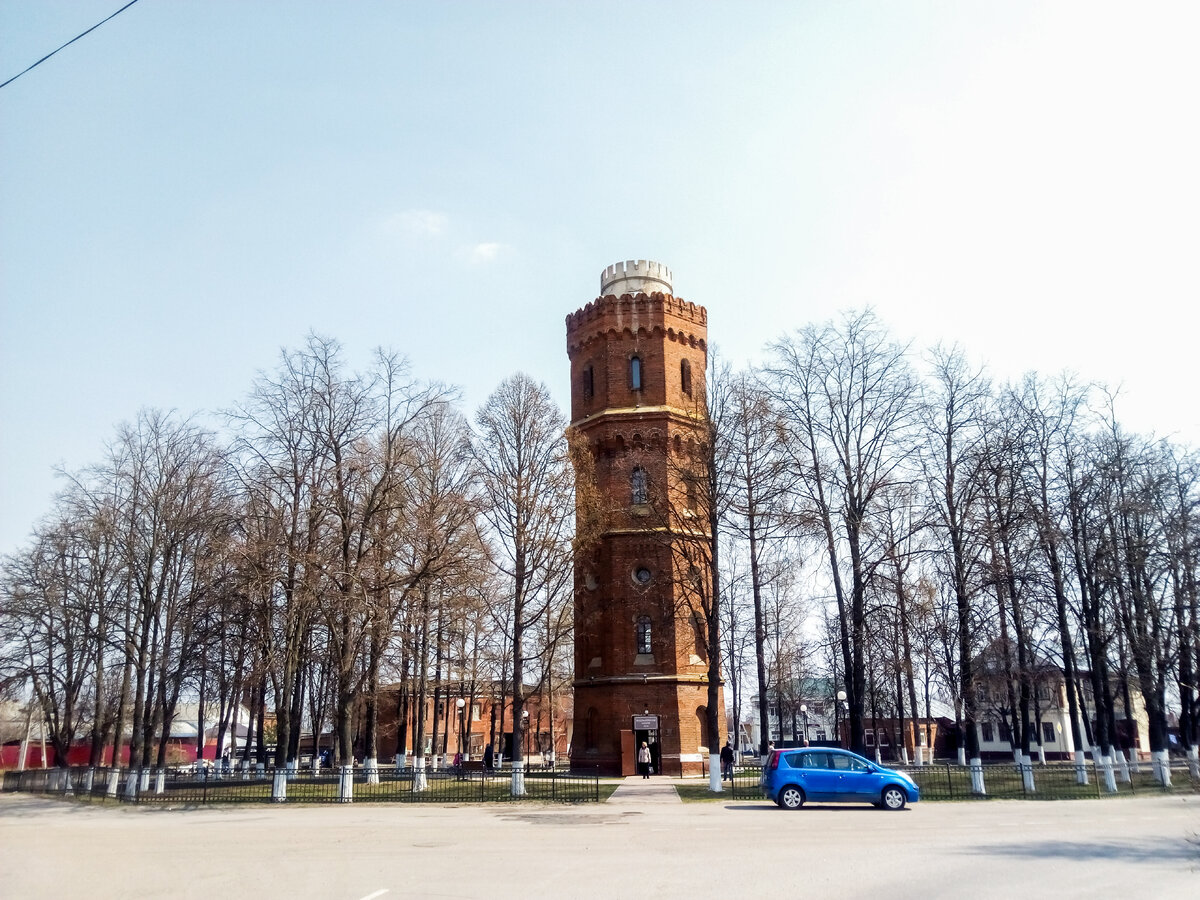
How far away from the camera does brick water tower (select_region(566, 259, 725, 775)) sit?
31.4 metres

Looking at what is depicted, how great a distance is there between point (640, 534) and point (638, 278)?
12.1 m

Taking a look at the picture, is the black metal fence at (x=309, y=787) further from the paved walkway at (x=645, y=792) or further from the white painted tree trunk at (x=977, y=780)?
the white painted tree trunk at (x=977, y=780)

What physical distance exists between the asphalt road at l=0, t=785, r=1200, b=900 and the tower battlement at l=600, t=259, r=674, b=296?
77.6 ft

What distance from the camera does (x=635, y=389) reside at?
36.0 meters

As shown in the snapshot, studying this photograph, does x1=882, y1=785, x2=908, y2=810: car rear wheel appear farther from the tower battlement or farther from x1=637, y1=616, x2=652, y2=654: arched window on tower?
the tower battlement

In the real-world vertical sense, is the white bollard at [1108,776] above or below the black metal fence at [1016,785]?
above

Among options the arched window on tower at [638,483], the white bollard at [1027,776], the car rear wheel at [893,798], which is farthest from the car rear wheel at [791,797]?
the arched window on tower at [638,483]

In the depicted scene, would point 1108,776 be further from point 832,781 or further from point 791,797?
point 791,797

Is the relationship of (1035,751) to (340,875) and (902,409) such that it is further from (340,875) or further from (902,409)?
(340,875)

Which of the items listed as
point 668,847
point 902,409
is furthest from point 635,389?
point 668,847

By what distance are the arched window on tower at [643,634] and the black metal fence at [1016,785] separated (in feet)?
18.2

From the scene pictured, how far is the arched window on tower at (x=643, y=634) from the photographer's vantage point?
3272cm

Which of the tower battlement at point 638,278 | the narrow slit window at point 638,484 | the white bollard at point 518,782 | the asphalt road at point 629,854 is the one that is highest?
the tower battlement at point 638,278

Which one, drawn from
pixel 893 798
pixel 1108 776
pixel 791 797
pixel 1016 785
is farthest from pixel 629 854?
pixel 1016 785
